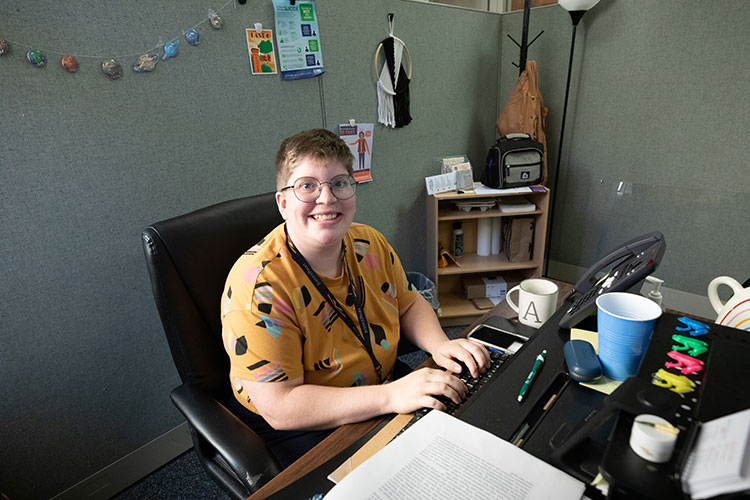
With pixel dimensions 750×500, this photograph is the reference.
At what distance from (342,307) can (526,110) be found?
6.58ft

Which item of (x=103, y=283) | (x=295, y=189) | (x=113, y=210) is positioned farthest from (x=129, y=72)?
(x=295, y=189)

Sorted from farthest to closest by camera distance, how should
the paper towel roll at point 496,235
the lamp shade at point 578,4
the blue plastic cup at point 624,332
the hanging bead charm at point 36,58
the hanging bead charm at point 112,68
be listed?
the paper towel roll at point 496,235 < the lamp shade at point 578,4 < the hanging bead charm at point 112,68 < the hanging bead charm at point 36,58 < the blue plastic cup at point 624,332

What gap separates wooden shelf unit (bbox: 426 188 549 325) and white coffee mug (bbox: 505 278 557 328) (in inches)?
51.9

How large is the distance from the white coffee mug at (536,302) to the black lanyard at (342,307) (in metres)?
0.37

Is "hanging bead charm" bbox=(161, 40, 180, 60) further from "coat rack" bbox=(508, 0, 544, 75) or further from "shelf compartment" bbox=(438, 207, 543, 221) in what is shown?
"coat rack" bbox=(508, 0, 544, 75)

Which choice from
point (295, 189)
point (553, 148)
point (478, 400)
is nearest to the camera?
point (478, 400)

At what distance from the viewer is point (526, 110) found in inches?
97.2

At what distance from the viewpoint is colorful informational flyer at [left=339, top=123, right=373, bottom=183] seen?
2.04 metres

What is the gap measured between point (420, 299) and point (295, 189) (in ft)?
1.65

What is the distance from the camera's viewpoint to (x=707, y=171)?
221 cm

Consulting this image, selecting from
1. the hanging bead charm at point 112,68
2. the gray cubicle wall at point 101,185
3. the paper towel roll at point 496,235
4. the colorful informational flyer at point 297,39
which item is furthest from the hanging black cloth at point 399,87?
the hanging bead charm at point 112,68

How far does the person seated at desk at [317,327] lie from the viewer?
2.70 feet

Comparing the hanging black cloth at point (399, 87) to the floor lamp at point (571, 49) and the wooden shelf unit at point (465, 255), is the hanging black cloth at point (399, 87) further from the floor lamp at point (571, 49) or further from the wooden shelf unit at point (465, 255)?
the floor lamp at point (571, 49)

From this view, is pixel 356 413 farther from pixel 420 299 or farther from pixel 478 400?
pixel 420 299
